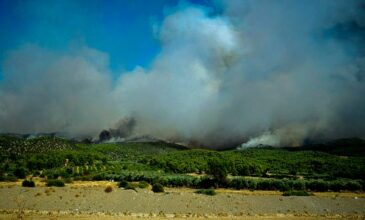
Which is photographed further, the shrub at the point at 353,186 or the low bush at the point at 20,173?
the low bush at the point at 20,173

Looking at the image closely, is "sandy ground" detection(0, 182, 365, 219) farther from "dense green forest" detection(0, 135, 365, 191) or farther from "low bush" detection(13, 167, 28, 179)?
"low bush" detection(13, 167, 28, 179)

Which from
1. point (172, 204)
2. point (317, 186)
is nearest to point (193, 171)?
point (317, 186)

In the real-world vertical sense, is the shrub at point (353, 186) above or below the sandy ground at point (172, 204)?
above

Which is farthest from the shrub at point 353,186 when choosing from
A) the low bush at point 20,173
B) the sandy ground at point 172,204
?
the low bush at point 20,173

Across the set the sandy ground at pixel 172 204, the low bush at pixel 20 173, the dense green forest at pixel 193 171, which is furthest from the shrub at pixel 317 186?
the low bush at pixel 20 173

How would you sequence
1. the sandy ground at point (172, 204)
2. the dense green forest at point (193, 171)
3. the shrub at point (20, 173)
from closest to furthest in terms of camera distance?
the sandy ground at point (172, 204) < the dense green forest at point (193, 171) < the shrub at point (20, 173)

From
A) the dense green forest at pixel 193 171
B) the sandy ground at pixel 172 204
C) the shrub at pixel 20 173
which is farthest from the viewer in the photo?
the shrub at pixel 20 173

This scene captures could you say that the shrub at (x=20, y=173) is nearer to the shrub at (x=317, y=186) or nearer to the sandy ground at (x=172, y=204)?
the sandy ground at (x=172, y=204)

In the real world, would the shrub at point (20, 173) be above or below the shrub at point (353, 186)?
above

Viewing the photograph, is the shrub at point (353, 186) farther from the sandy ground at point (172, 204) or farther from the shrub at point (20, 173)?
the shrub at point (20, 173)

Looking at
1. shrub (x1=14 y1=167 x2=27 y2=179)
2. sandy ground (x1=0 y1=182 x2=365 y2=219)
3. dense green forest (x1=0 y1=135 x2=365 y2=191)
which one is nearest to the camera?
sandy ground (x1=0 y1=182 x2=365 y2=219)

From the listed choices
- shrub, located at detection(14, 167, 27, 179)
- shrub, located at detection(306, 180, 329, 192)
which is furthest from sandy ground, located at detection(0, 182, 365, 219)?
shrub, located at detection(14, 167, 27, 179)

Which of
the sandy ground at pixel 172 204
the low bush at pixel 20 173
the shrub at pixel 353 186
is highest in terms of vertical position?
the low bush at pixel 20 173

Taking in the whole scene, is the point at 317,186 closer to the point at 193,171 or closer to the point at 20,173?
the point at 193,171
